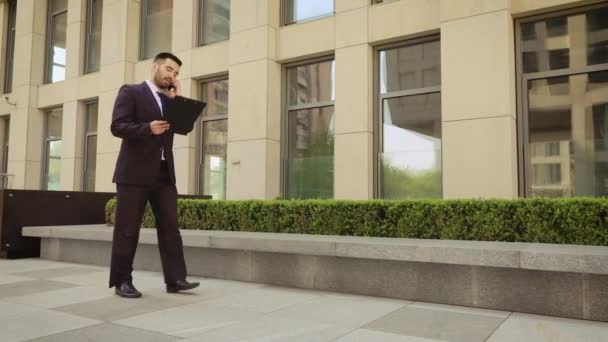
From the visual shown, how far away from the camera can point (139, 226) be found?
16.6 ft

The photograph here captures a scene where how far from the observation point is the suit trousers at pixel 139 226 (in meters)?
4.93

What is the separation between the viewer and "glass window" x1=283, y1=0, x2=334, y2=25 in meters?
10.6

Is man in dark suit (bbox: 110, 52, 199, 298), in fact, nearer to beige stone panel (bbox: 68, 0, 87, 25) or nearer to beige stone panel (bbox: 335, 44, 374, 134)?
beige stone panel (bbox: 335, 44, 374, 134)

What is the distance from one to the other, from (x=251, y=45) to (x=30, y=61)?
925 centimetres

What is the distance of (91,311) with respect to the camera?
439 centimetres

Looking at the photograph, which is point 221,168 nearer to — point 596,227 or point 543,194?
point 543,194

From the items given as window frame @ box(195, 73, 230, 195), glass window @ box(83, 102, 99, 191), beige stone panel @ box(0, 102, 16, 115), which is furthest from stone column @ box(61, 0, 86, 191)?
window frame @ box(195, 73, 230, 195)

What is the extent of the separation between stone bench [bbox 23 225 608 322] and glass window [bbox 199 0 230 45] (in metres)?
7.09

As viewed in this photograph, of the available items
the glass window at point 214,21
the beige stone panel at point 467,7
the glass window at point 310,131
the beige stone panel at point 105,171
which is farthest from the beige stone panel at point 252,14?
the beige stone panel at point 105,171

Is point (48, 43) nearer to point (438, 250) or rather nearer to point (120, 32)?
point (120, 32)

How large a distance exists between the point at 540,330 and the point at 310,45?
793 cm

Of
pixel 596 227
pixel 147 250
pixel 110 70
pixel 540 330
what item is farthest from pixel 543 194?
pixel 110 70

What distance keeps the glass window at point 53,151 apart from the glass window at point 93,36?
2.04 meters

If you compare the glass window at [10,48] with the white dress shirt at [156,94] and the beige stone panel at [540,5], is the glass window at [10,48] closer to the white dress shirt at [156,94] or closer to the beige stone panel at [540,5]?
the white dress shirt at [156,94]
